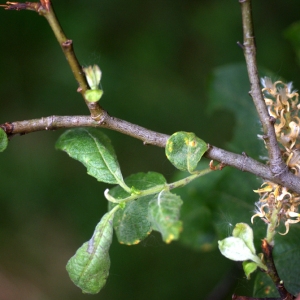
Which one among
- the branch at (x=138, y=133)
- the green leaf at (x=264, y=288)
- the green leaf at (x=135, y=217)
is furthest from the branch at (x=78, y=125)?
the green leaf at (x=264, y=288)

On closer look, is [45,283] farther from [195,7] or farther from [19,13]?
[195,7]

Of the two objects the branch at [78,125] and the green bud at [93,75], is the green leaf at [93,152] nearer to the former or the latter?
the branch at [78,125]

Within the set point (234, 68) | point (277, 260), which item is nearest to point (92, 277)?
point (277, 260)

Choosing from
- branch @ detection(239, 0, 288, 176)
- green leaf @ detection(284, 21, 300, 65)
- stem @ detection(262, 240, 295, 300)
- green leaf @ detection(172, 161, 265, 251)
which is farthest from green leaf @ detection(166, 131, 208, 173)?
green leaf @ detection(284, 21, 300, 65)

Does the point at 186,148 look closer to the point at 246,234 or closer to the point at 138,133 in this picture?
the point at 138,133

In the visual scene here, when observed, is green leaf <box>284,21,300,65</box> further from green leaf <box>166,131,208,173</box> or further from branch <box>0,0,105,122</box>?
branch <box>0,0,105,122</box>

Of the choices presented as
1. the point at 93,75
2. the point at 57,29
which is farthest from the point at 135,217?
the point at 57,29
